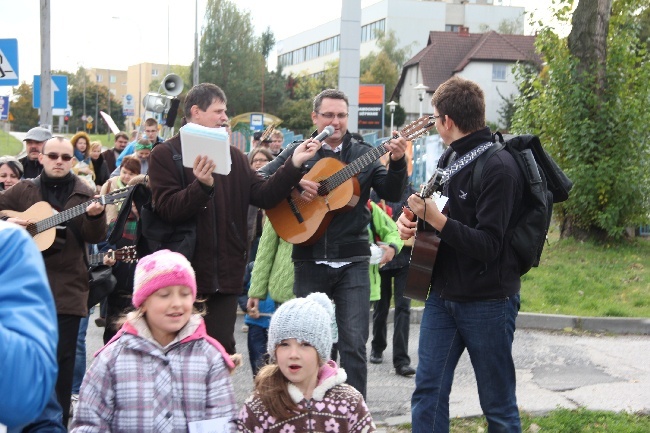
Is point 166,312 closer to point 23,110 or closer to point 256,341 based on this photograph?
point 256,341

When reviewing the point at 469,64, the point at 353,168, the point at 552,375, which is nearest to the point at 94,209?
the point at 353,168

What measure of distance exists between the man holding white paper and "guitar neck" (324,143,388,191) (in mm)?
713

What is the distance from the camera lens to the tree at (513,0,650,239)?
1495 centimetres

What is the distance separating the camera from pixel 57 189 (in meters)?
6.12

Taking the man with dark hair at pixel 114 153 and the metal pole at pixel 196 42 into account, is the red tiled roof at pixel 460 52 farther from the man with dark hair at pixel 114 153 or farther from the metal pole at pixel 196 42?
the man with dark hair at pixel 114 153

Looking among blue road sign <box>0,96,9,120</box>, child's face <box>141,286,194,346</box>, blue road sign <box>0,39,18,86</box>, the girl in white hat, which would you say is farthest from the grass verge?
blue road sign <box>0,96,9,120</box>

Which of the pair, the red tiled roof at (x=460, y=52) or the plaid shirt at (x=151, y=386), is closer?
the plaid shirt at (x=151, y=386)

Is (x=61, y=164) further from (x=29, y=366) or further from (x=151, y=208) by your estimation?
(x=29, y=366)

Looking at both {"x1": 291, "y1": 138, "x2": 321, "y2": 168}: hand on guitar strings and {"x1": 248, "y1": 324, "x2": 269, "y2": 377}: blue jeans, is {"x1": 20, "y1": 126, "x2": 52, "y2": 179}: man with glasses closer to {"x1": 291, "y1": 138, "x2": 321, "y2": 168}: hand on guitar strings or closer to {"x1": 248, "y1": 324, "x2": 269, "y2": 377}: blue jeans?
{"x1": 248, "y1": 324, "x2": 269, "y2": 377}: blue jeans

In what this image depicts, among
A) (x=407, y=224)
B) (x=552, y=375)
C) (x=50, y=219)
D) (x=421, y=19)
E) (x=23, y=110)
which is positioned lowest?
(x=552, y=375)

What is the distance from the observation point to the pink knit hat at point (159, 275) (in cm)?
396

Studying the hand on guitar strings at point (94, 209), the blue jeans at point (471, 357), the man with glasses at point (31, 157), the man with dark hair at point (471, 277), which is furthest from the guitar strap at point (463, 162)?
the man with glasses at point (31, 157)

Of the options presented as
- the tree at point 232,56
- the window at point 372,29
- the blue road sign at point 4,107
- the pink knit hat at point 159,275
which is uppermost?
the window at point 372,29

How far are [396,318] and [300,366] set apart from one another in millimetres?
4222
